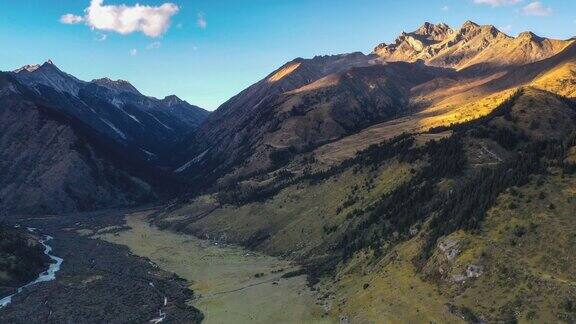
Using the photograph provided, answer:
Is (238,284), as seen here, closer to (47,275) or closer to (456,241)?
(456,241)

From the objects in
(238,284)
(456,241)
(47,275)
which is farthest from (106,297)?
(456,241)

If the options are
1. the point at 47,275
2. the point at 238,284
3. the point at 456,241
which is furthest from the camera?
the point at 47,275

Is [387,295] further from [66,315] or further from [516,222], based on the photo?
[66,315]

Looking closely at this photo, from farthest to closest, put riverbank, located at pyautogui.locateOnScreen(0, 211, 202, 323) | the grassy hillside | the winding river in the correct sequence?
the winding river < riverbank, located at pyautogui.locateOnScreen(0, 211, 202, 323) < the grassy hillside

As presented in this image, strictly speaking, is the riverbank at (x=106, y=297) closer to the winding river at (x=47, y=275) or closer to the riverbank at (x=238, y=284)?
the winding river at (x=47, y=275)

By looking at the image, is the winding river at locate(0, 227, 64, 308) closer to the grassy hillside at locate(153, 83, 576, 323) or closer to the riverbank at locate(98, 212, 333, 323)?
the riverbank at locate(98, 212, 333, 323)

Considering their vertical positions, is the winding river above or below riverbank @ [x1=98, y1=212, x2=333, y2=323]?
above

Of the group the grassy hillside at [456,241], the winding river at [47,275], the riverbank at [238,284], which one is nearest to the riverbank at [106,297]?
the winding river at [47,275]

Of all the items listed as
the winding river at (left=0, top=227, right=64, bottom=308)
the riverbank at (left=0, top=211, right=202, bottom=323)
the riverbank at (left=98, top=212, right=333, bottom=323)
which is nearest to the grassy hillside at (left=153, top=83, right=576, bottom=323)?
the riverbank at (left=98, top=212, right=333, bottom=323)

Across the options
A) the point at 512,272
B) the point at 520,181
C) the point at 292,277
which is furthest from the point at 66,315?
the point at 520,181
